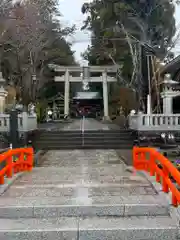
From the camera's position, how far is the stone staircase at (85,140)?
45.9 feet

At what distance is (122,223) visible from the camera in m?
3.81

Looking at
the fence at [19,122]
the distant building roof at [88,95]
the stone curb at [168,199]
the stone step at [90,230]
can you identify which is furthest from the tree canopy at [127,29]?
the stone step at [90,230]

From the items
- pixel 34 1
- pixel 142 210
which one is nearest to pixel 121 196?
pixel 142 210

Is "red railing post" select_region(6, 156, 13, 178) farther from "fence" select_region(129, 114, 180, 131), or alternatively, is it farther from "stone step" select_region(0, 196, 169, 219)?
"fence" select_region(129, 114, 180, 131)

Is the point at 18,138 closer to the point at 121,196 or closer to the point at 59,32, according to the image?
the point at 121,196

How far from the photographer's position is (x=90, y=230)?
3.55 metres

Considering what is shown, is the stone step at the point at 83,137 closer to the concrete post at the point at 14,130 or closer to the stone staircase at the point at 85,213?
the concrete post at the point at 14,130

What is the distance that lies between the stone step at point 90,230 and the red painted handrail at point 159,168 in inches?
18.8

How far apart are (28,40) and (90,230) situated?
67.1ft

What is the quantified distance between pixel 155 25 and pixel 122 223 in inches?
822

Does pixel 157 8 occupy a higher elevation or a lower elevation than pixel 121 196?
higher

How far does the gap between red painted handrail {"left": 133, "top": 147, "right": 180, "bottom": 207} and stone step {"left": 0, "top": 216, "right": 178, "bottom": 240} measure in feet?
1.57

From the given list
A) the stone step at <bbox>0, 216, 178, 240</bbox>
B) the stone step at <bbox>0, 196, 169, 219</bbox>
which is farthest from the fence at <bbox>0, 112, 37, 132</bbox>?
the stone step at <bbox>0, 216, 178, 240</bbox>

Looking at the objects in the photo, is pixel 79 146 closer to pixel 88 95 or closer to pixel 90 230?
pixel 90 230
